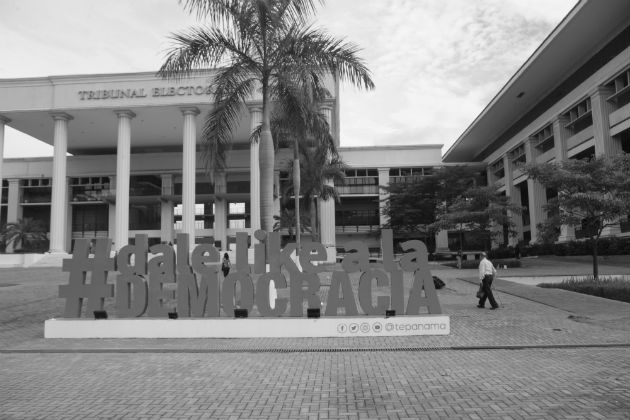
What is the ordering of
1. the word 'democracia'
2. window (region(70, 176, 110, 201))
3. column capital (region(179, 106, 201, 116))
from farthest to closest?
window (region(70, 176, 110, 201)) < column capital (region(179, 106, 201, 116)) < the word 'democracia'

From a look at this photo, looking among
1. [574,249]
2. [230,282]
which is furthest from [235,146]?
[230,282]

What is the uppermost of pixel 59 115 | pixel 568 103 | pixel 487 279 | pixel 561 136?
pixel 59 115

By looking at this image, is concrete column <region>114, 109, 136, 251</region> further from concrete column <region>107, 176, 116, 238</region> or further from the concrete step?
concrete column <region>107, 176, 116, 238</region>

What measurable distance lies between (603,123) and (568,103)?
590cm

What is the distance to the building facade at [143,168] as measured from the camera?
42.9 m

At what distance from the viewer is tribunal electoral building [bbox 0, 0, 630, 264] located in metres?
35.7

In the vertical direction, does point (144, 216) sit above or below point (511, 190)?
below

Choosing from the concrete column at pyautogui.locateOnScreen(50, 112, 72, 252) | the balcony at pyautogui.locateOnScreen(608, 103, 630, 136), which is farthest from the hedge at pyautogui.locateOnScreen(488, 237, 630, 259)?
the concrete column at pyautogui.locateOnScreen(50, 112, 72, 252)

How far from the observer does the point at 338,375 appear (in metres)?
8.23

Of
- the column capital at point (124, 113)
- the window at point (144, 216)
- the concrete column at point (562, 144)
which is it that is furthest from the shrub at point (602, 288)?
the window at point (144, 216)

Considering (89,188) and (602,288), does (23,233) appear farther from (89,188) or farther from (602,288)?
(602,288)

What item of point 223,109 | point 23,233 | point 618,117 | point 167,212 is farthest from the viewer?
point 167,212

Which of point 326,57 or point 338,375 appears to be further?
point 326,57

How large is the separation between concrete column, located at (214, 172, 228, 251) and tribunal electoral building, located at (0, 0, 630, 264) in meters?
0.11
